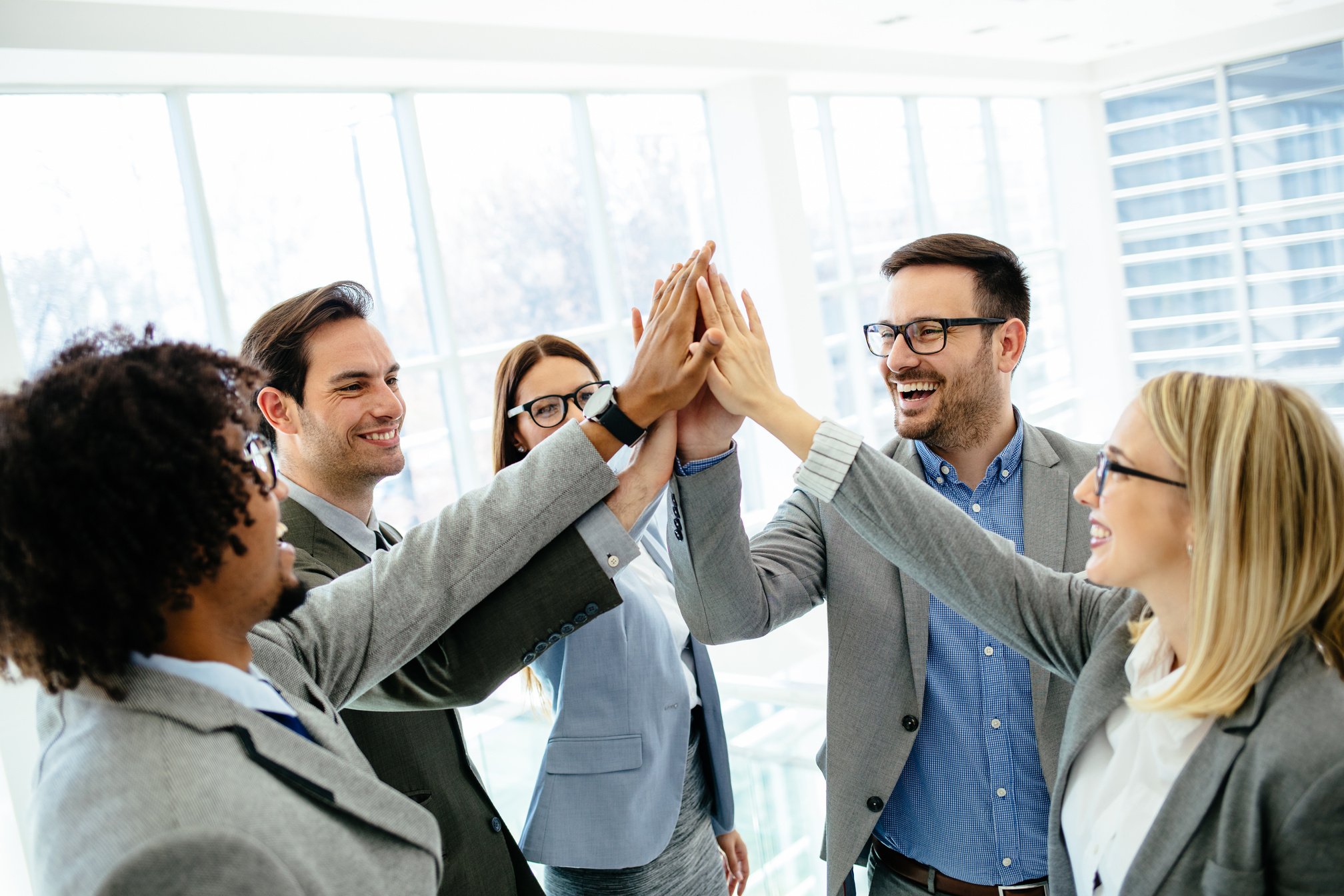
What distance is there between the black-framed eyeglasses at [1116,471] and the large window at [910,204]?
725cm

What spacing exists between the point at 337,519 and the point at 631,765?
743mm

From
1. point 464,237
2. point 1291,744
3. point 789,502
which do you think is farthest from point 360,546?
point 464,237

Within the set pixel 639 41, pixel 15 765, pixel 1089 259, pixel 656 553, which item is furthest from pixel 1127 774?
pixel 1089 259

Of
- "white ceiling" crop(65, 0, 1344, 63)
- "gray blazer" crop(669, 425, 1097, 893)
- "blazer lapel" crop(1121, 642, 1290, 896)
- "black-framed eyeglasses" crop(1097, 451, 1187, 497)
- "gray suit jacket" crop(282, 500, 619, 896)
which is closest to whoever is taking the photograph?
"blazer lapel" crop(1121, 642, 1290, 896)

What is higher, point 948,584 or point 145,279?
point 145,279

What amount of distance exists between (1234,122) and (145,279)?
1184 centimetres

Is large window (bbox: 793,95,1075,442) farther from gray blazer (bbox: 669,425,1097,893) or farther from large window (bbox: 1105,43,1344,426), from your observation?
gray blazer (bbox: 669,425,1097,893)

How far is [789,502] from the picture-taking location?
2000 mm

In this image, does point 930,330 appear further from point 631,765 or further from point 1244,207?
point 1244,207

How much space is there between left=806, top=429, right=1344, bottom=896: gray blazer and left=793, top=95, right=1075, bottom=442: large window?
717 centimetres

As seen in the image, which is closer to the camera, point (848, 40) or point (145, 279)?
point (145, 279)

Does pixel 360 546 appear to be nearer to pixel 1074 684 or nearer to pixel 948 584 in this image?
pixel 948 584

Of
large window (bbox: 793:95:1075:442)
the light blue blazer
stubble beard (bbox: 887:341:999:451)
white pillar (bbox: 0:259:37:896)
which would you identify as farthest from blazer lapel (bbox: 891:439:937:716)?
large window (bbox: 793:95:1075:442)

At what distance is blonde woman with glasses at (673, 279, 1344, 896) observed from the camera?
1.19m
